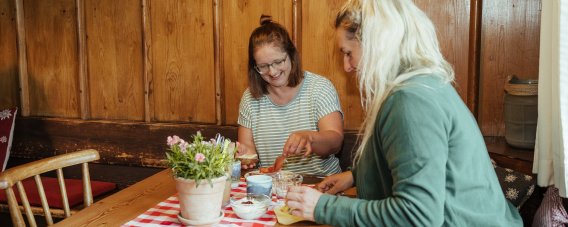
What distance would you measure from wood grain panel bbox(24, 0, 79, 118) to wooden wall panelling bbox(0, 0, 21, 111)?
11cm

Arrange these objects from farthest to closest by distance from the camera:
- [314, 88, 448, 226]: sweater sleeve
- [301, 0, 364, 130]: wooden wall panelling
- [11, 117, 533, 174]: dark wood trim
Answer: [11, 117, 533, 174]: dark wood trim < [301, 0, 364, 130]: wooden wall panelling < [314, 88, 448, 226]: sweater sleeve

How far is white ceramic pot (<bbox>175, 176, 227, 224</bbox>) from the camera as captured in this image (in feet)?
4.82

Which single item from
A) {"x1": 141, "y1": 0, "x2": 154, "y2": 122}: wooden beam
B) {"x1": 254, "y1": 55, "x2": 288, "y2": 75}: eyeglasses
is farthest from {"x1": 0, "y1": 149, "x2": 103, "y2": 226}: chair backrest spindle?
{"x1": 141, "y1": 0, "x2": 154, "y2": 122}: wooden beam

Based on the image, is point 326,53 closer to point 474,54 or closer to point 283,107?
point 283,107

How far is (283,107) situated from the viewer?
257cm

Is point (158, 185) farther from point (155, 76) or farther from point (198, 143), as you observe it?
point (155, 76)

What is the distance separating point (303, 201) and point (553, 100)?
46.4 inches

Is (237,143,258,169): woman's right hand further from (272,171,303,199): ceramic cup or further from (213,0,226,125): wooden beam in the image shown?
(213,0,226,125): wooden beam

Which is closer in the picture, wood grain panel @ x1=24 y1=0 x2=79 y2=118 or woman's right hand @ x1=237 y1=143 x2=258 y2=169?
woman's right hand @ x1=237 y1=143 x2=258 y2=169

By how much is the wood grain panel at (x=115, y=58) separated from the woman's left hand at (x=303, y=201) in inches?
92.0

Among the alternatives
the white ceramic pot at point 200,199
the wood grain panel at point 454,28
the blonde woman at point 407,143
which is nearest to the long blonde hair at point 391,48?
the blonde woman at point 407,143

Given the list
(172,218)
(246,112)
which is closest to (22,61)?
(246,112)

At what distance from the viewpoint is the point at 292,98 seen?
8.45 ft

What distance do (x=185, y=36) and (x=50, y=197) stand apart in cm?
129
